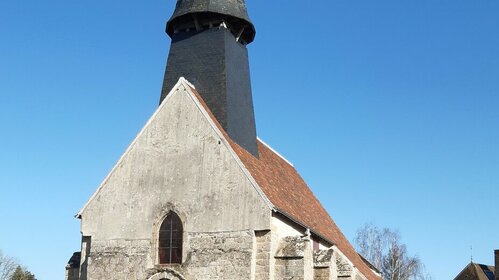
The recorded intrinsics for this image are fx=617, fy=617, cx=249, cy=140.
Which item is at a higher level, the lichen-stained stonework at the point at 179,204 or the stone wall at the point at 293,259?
the lichen-stained stonework at the point at 179,204

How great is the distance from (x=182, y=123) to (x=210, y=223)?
3.10 m

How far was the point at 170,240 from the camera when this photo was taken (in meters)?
17.4

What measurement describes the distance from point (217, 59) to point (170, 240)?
6019 mm

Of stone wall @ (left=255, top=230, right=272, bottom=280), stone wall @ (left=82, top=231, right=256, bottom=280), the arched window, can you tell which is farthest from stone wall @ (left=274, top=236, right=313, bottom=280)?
the arched window

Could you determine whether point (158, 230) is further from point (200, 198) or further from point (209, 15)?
point (209, 15)

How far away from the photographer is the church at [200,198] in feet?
54.6

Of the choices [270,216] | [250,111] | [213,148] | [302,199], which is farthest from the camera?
[302,199]

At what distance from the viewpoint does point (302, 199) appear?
2297 cm

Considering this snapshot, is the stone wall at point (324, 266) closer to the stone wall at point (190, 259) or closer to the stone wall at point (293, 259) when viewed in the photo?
the stone wall at point (293, 259)

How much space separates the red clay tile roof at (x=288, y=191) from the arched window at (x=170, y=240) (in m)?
2.58

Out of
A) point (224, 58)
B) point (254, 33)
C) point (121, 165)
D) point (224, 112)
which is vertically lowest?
point (121, 165)

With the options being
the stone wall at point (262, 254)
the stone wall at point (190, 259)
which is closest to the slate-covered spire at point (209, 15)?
the stone wall at point (190, 259)

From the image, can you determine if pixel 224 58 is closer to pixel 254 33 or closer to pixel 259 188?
pixel 254 33

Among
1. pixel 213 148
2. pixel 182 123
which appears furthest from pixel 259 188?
pixel 182 123
